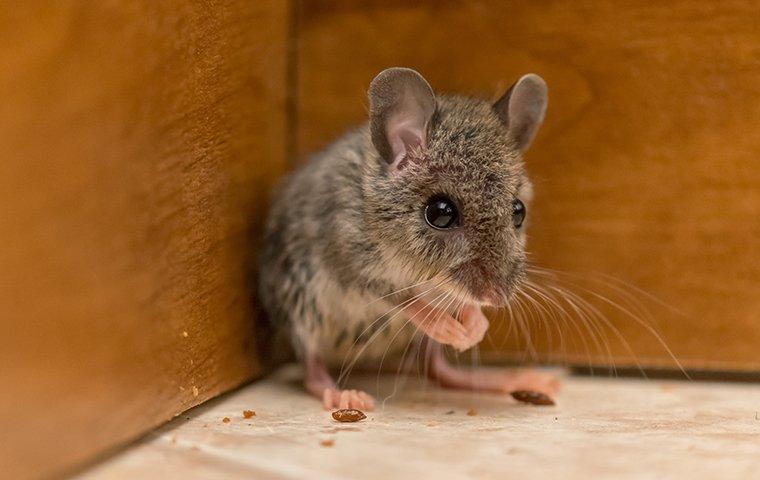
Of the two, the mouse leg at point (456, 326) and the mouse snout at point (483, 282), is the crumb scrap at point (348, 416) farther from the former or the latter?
the mouse snout at point (483, 282)

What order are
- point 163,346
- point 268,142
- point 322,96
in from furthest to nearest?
point 322,96
point 268,142
point 163,346

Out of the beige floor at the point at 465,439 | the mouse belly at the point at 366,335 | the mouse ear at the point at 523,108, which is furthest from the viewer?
the mouse belly at the point at 366,335

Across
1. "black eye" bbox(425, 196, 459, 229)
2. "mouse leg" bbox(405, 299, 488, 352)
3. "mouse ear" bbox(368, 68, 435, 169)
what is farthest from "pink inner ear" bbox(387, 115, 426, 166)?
"mouse leg" bbox(405, 299, 488, 352)

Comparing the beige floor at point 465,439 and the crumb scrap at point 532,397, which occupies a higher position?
the crumb scrap at point 532,397

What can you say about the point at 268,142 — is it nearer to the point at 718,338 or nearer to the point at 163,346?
the point at 163,346

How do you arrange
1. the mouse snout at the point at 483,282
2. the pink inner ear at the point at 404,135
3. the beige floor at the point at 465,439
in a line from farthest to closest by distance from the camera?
the pink inner ear at the point at 404,135 → the mouse snout at the point at 483,282 → the beige floor at the point at 465,439

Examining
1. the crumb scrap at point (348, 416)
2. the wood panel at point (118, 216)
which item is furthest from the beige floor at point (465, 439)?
the wood panel at point (118, 216)

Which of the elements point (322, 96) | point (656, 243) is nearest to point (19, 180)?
point (322, 96)
